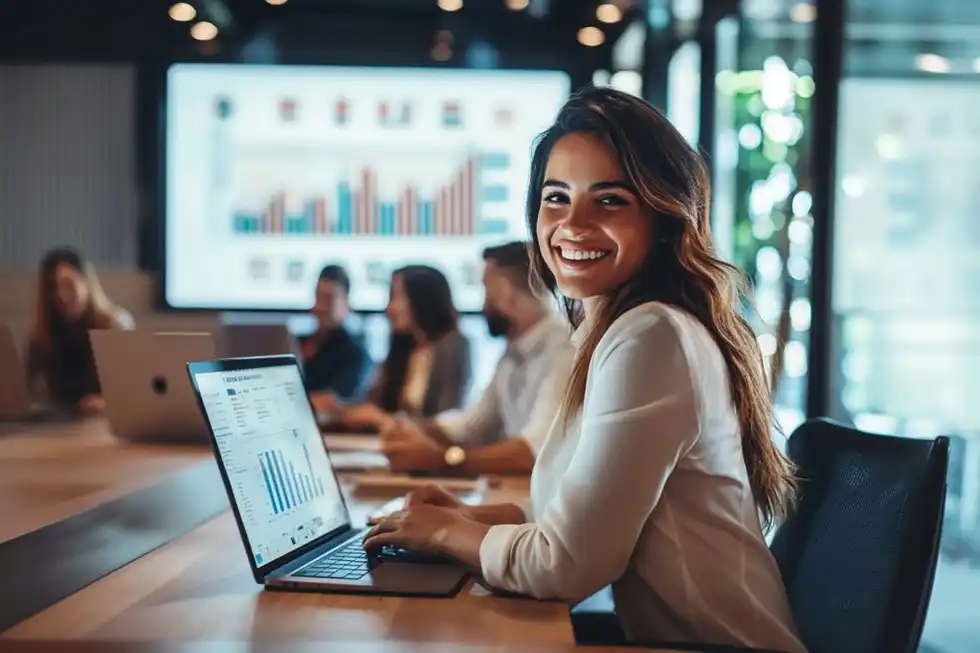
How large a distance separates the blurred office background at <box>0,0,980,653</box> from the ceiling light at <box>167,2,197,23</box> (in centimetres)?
2

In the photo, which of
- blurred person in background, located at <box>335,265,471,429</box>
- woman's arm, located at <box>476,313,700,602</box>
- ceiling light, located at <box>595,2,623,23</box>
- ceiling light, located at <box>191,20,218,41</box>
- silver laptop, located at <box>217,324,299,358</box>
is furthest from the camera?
ceiling light, located at <box>191,20,218,41</box>

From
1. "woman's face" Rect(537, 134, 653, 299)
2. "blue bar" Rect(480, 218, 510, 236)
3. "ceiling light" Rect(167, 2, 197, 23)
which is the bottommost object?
"woman's face" Rect(537, 134, 653, 299)

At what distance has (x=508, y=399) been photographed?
3.05m

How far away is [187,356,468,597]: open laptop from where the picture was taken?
139 centimetres

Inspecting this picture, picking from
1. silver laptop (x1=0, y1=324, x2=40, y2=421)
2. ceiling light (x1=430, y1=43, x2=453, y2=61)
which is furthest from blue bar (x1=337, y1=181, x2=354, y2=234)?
silver laptop (x1=0, y1=324, x2=40, y2=421)

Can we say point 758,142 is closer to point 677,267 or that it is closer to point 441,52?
point 677,267

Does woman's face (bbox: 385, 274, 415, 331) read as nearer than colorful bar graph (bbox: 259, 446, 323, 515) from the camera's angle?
No

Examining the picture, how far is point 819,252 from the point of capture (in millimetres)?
3176

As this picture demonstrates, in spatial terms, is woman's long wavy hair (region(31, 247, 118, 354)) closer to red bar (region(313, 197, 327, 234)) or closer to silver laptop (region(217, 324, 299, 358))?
silver laptop (region(217, 324, 299, 358))

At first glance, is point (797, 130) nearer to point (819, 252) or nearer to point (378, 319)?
point (819, 252)

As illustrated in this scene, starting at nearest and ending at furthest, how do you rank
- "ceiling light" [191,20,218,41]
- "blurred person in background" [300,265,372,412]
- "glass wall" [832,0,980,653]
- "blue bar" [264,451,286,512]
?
"blue bar" [264,451,286,512] < "glass wall" [832,0,980,653] < "blurred person in background" [300,265,372,412] < "ceiling light" [191,20,218,41]

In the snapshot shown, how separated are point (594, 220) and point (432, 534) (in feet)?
1.59

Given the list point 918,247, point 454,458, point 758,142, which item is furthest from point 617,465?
point 758,142

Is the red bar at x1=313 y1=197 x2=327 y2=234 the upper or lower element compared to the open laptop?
upper
